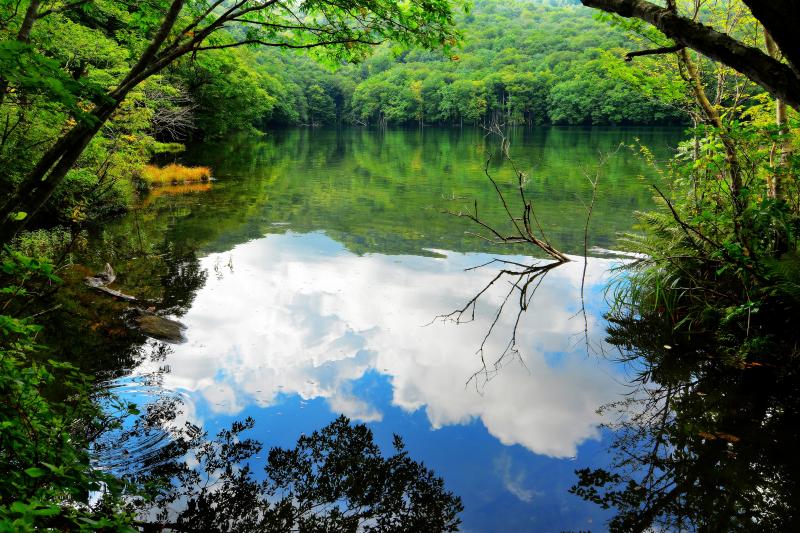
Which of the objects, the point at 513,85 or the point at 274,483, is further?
the point at 513,85

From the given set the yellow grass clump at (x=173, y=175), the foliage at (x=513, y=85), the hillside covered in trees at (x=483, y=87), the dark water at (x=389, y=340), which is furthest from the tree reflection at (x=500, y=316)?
the foliage at (x=513, y=85)

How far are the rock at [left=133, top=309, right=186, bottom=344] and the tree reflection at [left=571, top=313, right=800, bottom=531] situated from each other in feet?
22.3

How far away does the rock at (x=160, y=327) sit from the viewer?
8.74 meters

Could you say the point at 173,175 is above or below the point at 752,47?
below

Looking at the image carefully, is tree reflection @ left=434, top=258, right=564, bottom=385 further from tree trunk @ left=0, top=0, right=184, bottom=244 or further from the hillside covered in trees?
the hillside covered in trees

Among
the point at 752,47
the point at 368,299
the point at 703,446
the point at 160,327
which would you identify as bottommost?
the point at 160,327

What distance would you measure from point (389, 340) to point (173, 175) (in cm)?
2165

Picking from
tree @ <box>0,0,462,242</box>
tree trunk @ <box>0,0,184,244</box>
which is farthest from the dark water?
tree @ <box>0,0,462,242</box>

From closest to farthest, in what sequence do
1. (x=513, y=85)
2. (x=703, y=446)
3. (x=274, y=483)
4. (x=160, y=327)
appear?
(x=274, y=483)
(x=703, y=446)
(x=160, y=327)
(x=513, y=85)

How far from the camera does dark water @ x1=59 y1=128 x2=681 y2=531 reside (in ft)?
20.4

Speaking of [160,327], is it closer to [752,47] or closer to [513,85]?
[752,47]

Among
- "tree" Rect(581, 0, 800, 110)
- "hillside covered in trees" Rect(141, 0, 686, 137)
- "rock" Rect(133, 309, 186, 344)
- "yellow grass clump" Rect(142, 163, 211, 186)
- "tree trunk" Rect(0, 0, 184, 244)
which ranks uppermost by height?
"hillside covered in trees" Rect(141, 0, 686, 137)

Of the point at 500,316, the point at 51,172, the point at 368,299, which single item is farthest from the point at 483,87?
the point at 51,172

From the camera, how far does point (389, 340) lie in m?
9.07
